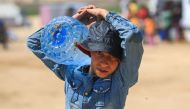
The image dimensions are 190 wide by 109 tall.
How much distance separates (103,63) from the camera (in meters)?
2.80

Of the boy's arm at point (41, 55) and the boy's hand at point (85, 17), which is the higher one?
the boy's hand at point (85, 17)

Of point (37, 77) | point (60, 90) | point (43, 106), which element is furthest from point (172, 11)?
point (43, 106)

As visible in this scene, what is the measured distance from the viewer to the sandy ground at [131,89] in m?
8.37

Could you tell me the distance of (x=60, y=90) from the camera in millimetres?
9555

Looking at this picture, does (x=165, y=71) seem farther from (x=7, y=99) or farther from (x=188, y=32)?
(x=188, y=32)

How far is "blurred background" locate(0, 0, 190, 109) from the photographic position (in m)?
8.59

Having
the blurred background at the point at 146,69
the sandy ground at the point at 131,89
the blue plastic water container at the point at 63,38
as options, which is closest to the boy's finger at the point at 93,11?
the blue plastic water container at the point at 63,38

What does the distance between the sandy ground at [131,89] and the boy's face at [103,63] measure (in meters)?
4.83

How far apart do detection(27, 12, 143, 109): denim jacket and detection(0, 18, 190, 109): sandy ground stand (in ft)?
15.3

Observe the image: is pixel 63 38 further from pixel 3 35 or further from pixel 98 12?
pixel 3 35

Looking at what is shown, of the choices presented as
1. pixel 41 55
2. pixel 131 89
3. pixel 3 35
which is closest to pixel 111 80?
pixel 41 55

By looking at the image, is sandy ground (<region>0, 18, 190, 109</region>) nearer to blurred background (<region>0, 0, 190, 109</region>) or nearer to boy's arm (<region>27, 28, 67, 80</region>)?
blurred background (<region>0, 0, 190, 109</region>)

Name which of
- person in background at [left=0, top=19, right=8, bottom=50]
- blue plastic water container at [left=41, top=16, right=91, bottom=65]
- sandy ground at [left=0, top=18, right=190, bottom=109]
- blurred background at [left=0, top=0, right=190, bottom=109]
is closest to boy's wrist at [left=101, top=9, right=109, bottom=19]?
A: blue plastic water container at [left=41, top=16, right=91, bottom=65]

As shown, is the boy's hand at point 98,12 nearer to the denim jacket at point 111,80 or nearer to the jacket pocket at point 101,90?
the denim jacket at point 111,80
